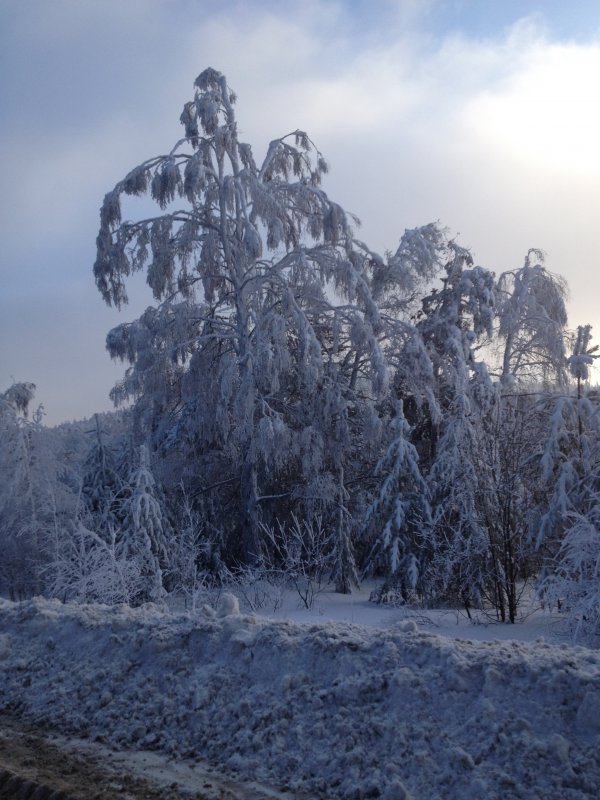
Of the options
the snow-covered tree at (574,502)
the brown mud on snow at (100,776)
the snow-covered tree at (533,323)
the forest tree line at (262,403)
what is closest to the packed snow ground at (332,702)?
the brown mud on snow at (100,776)

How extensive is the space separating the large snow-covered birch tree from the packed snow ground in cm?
1098

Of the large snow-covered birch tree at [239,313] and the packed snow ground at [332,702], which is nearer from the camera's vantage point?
the packed snow ground at [332,702]

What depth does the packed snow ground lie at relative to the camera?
4.01 metres

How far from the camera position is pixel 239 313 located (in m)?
18.6

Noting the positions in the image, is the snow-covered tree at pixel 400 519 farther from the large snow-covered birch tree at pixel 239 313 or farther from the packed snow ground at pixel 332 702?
the packed snow ground at pixel 332 702

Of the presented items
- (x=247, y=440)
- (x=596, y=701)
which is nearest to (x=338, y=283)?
(x=247, y=440)

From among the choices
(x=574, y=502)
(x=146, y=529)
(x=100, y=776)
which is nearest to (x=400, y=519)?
(x=574, y=502)

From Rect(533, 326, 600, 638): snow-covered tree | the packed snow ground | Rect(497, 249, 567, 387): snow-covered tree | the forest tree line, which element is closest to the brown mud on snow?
the packed snow ground

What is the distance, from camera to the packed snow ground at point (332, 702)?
13.2 ft

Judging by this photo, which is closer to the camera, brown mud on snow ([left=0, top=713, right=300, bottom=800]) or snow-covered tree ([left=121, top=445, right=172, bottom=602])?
brown mud on snow ([left=0, top=713, right=300, bottom=800])

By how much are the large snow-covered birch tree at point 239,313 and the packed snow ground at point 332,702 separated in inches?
432

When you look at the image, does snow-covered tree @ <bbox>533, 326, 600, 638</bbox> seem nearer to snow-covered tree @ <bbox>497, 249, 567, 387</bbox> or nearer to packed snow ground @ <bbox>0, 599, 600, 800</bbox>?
packed snow ground @ <bbox>0, 599, 600, 800</bbox>

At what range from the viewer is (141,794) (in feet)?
13.5

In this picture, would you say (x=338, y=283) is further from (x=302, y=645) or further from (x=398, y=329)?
(x=302, y=645)
